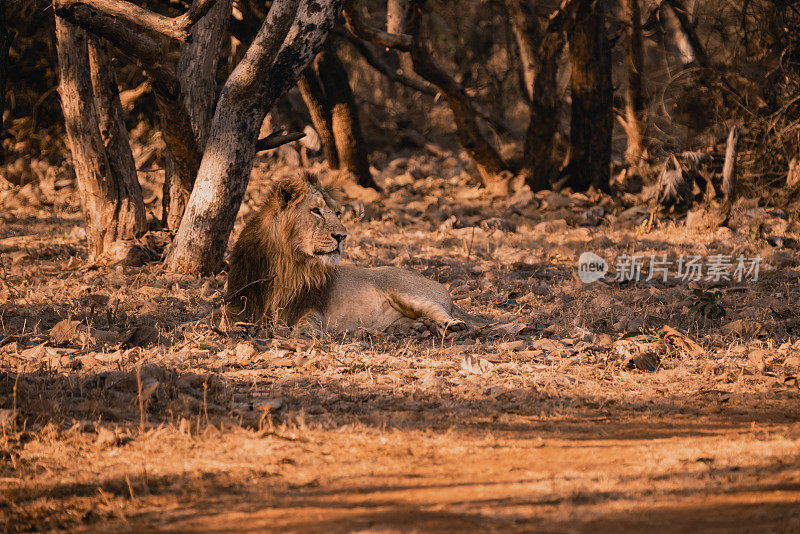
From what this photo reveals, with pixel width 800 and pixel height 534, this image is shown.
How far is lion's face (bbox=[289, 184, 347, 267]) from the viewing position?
20.6 feet

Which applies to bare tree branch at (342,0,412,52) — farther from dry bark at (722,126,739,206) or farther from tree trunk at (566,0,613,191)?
dry bark at (722,126,739,206)

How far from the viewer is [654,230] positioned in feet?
37.8

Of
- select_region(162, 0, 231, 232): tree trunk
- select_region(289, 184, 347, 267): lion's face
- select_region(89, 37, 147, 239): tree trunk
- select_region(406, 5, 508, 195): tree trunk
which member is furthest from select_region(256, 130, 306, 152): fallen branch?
select_region(406, 5, 508, 195): tree trunk

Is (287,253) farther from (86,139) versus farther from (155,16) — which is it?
(86,139)

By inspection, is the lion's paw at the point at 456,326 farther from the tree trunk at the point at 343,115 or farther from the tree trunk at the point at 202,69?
the tree trunk at the point at 343,115

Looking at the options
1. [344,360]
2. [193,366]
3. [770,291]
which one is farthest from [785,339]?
[193,366]

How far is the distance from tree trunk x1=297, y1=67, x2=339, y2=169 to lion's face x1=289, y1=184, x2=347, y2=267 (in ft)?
23.7

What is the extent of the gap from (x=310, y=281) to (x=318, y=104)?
7820mm

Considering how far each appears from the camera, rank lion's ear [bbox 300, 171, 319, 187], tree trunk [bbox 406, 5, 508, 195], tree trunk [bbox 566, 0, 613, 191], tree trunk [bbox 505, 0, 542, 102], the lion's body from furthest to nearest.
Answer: tree trunk [bbox 505, 0, 542, 102] < tree trunk [bbox 566, 0, 613, 191] < tree trunk [bbox 406, 5, 508, 195] < the lion's body < lion's ear [bbox 300, 171, 319, 187]

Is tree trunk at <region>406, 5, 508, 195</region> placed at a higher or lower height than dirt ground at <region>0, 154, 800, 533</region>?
higher

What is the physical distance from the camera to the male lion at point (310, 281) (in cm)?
633

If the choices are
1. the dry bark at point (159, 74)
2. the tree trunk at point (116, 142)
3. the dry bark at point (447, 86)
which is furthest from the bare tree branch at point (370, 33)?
the dry bark at point (159, 74)

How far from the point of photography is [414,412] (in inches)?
177

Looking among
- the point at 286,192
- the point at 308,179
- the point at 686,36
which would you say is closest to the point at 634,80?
the point at 686,36
